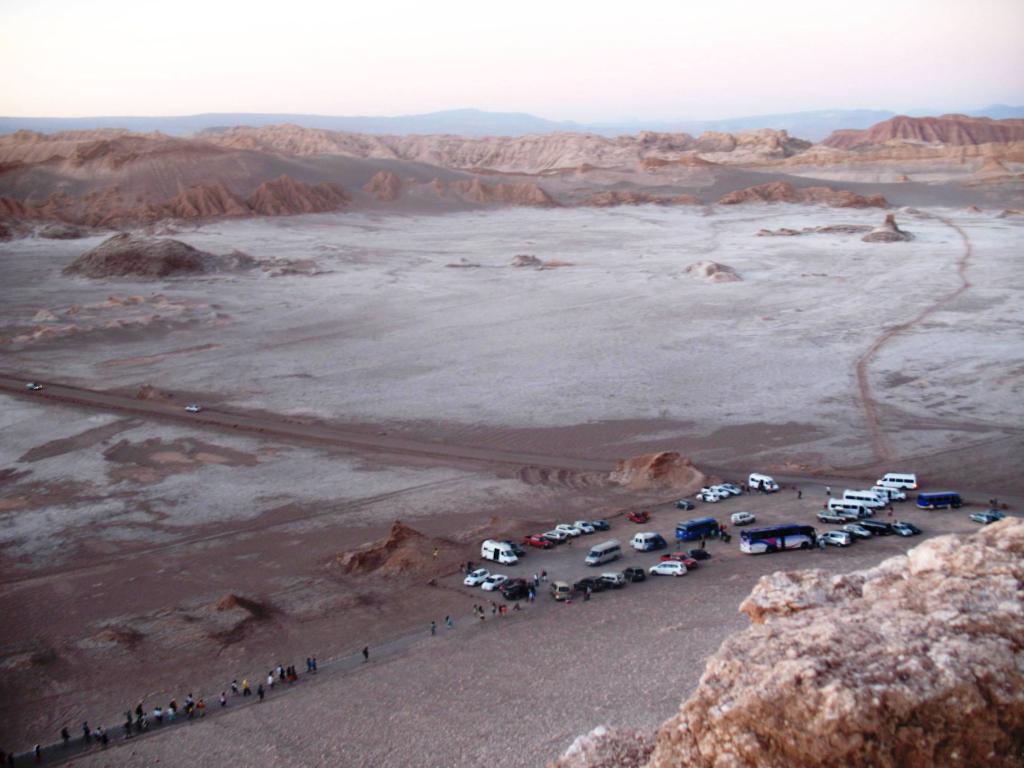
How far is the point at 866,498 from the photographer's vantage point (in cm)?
1969

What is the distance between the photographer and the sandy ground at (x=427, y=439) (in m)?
13.3

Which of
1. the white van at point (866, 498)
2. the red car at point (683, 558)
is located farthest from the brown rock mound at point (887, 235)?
the red car at point (683, 558)

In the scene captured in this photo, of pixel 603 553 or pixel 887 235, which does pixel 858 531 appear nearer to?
pixel 603 553

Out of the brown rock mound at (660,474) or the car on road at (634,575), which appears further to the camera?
the brown rock mound at (660,474)

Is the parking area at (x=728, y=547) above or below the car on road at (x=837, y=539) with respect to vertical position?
below

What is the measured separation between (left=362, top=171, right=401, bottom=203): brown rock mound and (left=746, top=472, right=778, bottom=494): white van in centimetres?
6096

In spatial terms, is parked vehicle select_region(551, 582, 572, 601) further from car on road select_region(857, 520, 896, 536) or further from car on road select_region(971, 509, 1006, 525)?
car on road select_region(971, 509, 1006, 525)

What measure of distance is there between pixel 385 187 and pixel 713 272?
3950 centimetres

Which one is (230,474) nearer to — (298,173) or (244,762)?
(244,762)

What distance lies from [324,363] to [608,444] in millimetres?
12924

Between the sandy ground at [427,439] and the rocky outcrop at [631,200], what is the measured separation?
28.4m

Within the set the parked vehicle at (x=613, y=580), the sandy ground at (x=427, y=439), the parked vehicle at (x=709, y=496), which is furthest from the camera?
the parked vehicle at (x=709, y=496)

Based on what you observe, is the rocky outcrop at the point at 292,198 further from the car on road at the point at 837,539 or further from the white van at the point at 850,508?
the car on road at the point at 837,539

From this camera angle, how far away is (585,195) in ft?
283
